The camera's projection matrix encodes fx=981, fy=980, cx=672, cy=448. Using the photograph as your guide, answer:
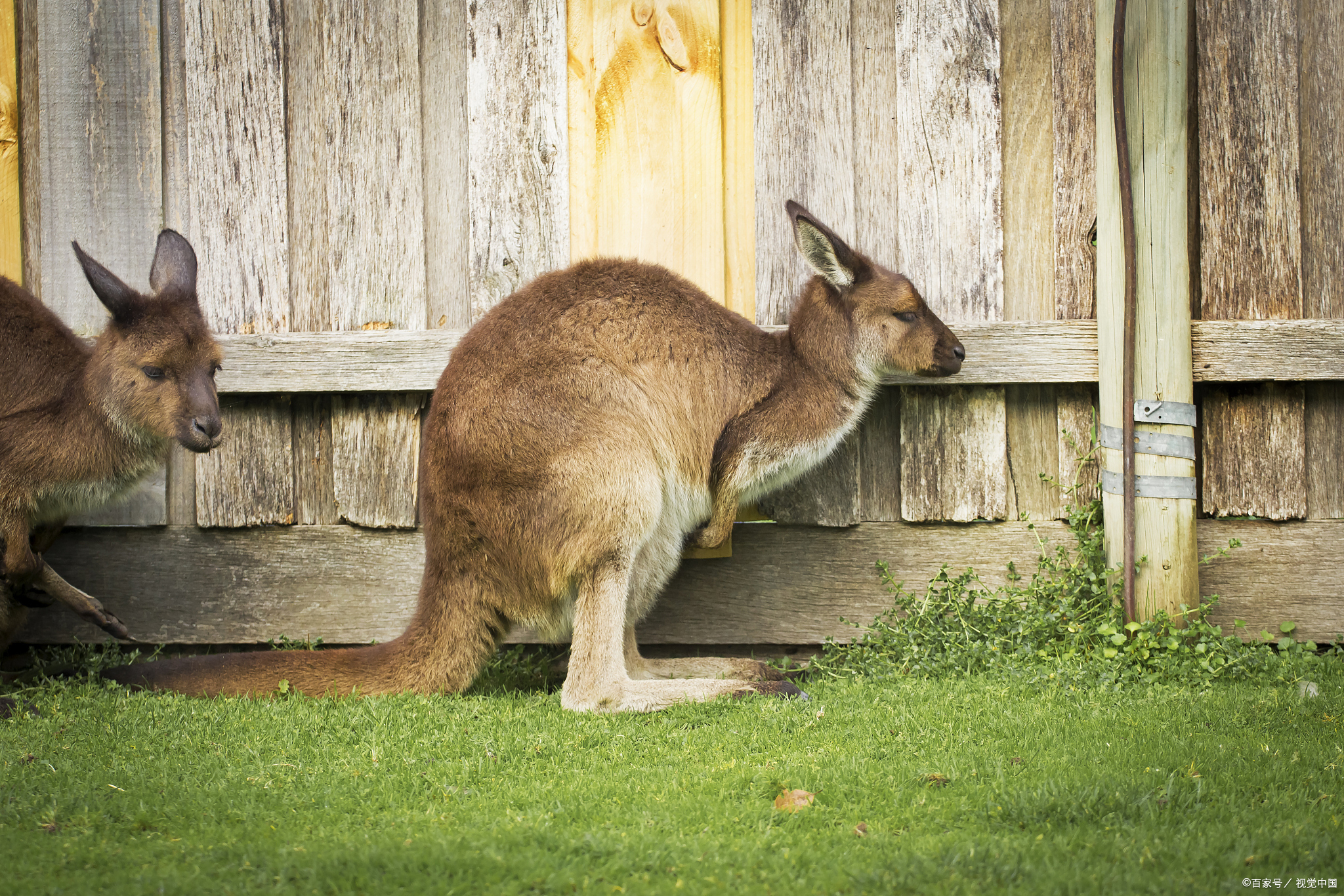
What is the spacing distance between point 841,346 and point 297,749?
2876 mm

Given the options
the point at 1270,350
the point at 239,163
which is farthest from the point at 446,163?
the point at 1270,350

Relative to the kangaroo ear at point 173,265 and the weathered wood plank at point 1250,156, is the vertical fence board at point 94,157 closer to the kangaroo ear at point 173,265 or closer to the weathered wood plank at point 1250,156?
the kangaroo ear at point 173,265

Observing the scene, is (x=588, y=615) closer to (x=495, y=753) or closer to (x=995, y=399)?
(x=495, y=753)

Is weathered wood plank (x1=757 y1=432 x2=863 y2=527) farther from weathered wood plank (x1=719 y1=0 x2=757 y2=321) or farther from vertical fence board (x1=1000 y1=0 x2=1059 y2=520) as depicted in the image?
weathered wood plank (x1=719 y1=0 x2=757 y2=321)

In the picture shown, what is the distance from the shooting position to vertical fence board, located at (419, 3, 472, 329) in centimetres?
502

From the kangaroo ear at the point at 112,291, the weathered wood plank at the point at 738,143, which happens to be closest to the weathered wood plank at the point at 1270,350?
the weathered wood plank at the point at 738,143

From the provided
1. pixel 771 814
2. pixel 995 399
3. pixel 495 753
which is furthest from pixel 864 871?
pixel 995 399

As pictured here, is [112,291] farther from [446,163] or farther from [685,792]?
[685,792]

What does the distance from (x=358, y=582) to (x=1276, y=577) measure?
4551mm

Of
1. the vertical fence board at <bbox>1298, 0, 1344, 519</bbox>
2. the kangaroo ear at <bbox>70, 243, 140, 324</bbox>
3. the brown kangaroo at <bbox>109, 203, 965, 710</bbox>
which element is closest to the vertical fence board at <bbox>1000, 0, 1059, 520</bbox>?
the brown kangaroo at <bbox>109, 203, 965, 710</bbox>

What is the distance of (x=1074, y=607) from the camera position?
464 centimetres

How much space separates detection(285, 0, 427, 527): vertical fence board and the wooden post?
11.2 feet

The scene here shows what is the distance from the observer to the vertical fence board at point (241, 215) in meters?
4.99

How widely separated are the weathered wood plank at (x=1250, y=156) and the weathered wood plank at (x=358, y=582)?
1847mm
